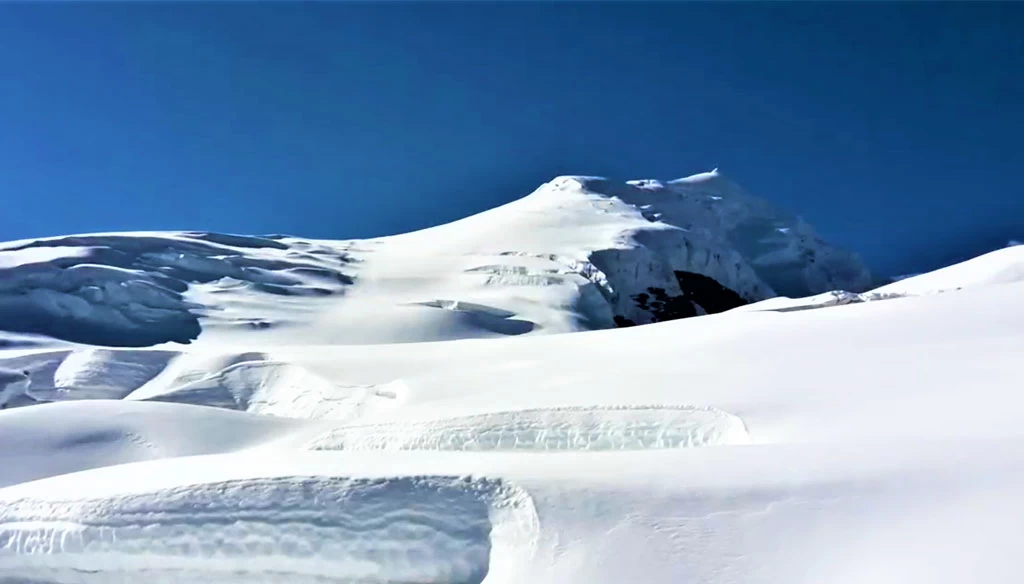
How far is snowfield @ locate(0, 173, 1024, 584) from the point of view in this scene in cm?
506

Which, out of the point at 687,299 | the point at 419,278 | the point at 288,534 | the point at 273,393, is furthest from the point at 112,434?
the point at 687,299

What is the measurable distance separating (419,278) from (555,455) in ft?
104

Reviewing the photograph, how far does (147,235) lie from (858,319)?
3222 cm

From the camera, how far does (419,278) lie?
38.4 metres

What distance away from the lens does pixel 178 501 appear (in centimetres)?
645

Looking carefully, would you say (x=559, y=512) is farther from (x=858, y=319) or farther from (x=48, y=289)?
(x=48, y=289)

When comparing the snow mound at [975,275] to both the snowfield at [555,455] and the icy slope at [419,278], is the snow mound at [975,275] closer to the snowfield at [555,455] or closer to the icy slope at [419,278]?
the snowfield at [555,455]

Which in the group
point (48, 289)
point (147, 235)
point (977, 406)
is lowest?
point (977, 406)

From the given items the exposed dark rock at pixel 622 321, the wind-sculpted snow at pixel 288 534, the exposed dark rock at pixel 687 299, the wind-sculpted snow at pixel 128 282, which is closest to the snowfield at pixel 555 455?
the wind-sculpted snow at pixel 288 534

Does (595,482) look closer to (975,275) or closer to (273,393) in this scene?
(273,393)

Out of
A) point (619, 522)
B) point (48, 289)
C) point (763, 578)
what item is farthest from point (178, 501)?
A: point (48, 289)

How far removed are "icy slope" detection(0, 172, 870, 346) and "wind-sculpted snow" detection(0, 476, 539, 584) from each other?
21565 mm

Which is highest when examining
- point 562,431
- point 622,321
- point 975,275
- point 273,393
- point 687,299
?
point 687,299

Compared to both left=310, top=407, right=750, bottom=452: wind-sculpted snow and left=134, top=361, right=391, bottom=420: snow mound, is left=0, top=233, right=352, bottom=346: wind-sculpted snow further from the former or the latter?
left=310, top=407, right=750, bottom=452: wind-sculpted snow
